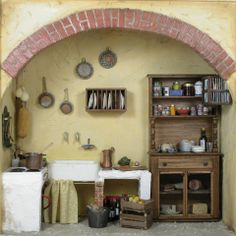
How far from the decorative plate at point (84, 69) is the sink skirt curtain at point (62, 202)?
1.59 m

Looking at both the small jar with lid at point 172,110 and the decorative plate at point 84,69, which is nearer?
the small jar with lid at point 172,110

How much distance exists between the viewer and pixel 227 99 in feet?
20.3

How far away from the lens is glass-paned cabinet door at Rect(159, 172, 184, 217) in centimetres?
658

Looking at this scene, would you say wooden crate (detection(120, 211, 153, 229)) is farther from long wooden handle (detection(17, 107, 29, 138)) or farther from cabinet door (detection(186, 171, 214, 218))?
long wooden handle (detection(17, 107, 29, 138))


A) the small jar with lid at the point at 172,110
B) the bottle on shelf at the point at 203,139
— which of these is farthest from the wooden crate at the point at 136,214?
the small jar with lid at the point at 172,110

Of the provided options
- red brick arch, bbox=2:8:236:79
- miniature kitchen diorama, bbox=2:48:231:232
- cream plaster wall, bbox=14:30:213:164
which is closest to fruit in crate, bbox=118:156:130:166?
miniature kitchen diorama, bbox=2:48:231:232

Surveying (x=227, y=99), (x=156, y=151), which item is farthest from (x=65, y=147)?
(x=227, y=99)

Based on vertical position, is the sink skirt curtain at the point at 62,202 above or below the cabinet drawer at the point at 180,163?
below

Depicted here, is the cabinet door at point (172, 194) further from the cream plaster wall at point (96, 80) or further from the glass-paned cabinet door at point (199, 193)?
the cream plaster wall at point (96, 80)

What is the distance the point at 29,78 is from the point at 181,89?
226cm

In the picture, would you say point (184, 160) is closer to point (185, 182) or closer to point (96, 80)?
point (185, 182)

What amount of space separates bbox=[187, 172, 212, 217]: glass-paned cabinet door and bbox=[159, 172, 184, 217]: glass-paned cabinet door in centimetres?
12

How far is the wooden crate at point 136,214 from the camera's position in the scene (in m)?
6.12

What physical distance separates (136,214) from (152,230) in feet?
0.98
